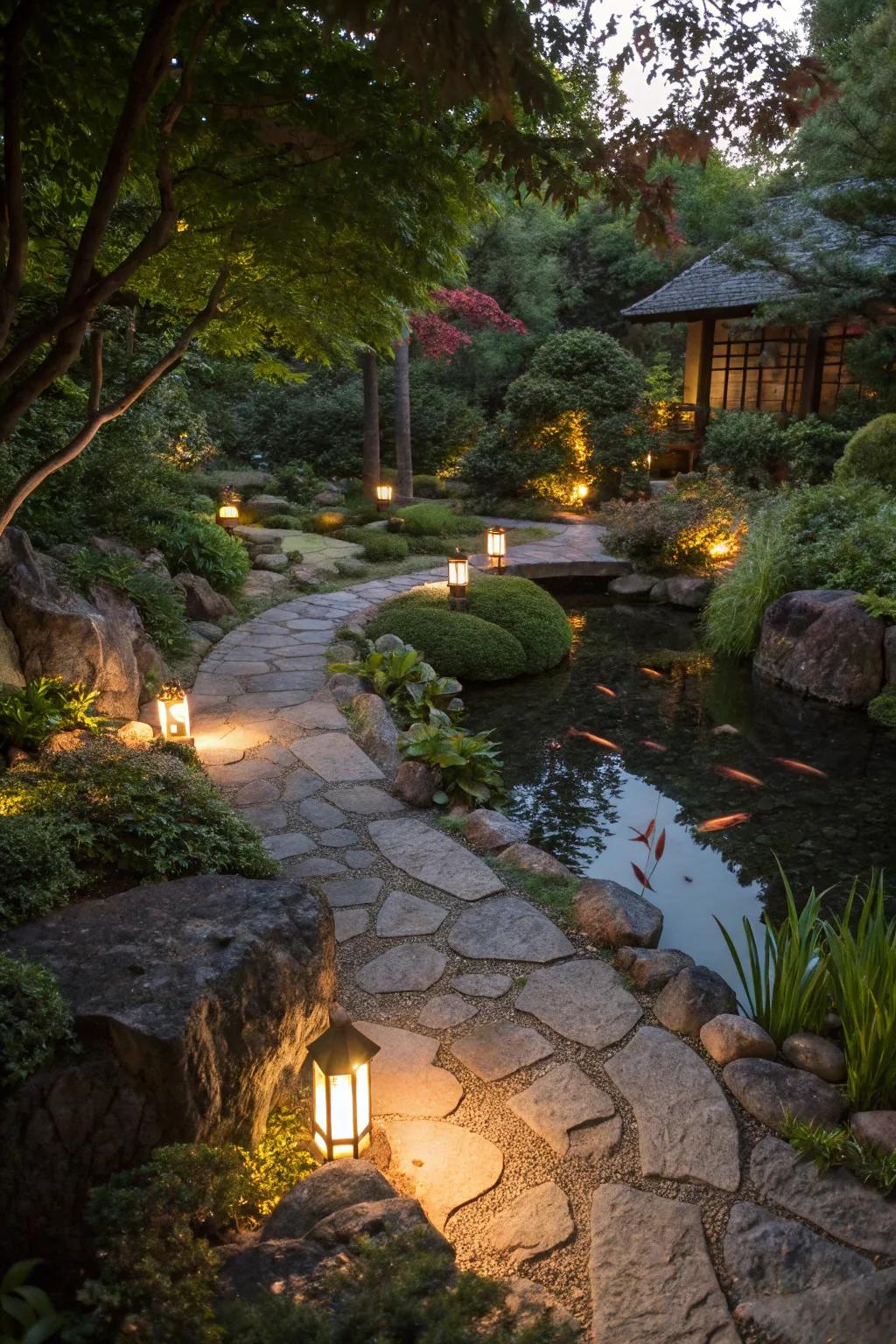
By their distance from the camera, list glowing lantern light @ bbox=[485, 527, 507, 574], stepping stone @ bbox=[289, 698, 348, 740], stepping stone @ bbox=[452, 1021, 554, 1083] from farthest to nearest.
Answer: glowing lantern light @ bbox=[485, 527, 507, 574] < stepping stone @ bbox=[289, 698, 348, 740] < stepping stone @ bbox=[452, 1021, 554, 1083]

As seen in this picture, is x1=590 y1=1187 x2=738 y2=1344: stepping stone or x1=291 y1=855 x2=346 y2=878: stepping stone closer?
x1=590 y1=1187 x2=738 y2=1344: stepping stone

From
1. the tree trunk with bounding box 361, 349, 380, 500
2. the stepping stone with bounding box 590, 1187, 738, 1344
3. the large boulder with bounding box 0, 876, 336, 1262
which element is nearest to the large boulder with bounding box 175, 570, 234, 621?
the large boulder with bounding box 0, 876, 336, 1262

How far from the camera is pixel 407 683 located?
7.56m

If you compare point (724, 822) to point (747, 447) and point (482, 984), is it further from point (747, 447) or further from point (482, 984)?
point (747, 447)

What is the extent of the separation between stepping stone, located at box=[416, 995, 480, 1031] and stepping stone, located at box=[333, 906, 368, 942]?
23.1 inches

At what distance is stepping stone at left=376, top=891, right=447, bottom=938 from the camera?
404cm

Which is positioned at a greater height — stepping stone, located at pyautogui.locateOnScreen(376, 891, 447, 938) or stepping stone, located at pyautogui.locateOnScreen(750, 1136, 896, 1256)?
stepping stone, located at pyautogui.locateOnScreen(376, 891, 447, 938)

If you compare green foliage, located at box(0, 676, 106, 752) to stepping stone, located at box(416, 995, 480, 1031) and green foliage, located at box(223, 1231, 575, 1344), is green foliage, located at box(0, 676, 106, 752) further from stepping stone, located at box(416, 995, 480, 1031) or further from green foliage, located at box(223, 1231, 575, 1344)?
green foliage, located at box(223, 1231, 575, 1344)

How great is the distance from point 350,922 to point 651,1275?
203 cm

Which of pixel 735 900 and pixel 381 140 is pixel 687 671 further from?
pixel 381 140

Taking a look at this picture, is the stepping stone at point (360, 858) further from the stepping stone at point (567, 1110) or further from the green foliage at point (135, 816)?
the stepping stone at point (567, 1110)

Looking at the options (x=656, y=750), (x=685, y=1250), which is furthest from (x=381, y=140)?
(x=656, y=750)

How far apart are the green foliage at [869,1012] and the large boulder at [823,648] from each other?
5.60m

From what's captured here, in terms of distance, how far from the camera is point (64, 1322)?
185 centimetres
